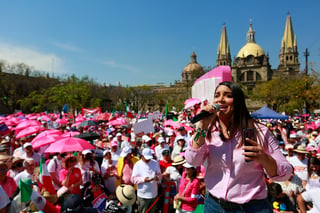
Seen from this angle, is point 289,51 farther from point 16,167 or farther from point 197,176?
point 16,167

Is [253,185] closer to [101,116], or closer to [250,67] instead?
[101,116]

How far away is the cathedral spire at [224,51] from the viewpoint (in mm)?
92188

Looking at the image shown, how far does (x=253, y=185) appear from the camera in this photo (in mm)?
→ 1585

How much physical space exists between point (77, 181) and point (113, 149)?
277 centimetres

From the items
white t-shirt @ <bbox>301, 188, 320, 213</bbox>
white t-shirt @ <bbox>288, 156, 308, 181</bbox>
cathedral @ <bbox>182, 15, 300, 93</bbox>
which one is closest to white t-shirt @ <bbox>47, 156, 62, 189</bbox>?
white t-shirt @ <bbox>301, 188, 320, 213</bbox>

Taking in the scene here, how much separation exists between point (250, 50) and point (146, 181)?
8988 cm

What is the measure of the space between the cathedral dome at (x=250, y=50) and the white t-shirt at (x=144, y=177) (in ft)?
286

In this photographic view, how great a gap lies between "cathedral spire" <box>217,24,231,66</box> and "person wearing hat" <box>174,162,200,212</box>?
91712 millimetres

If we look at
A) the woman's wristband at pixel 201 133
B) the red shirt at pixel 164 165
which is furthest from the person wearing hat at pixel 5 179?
the red shirt at pixel 164 165

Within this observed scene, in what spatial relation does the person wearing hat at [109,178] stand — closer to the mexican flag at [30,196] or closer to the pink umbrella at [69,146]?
the pink umbrella at [69,146]

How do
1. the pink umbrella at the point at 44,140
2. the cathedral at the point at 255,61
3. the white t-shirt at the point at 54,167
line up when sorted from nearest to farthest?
A: the white t-shirt at the point at 54,167
the pink umbrella at the point at 44,140
the cathedral at the point at 255,61

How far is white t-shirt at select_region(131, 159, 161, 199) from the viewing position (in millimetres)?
5387

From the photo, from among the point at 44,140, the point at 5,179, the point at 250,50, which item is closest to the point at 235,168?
the point at 5,179

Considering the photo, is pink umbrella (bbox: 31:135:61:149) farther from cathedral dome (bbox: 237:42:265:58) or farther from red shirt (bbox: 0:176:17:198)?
cathedral dome (bbox: 237:42:265:58)
